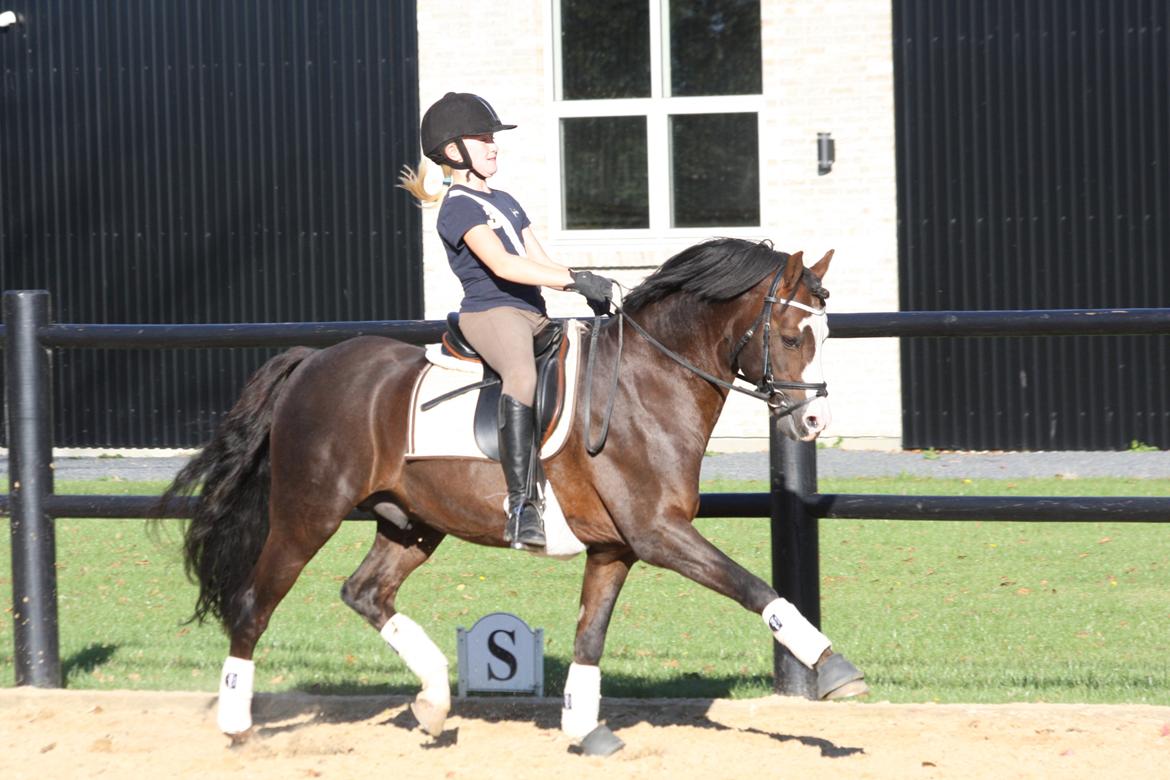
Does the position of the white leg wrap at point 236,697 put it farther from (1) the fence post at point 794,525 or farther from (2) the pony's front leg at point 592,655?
(1) the fence post at point 794,525

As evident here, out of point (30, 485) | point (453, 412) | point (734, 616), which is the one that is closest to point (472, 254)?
point (453, 412)

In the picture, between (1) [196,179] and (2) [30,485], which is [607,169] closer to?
(1) [196,179]

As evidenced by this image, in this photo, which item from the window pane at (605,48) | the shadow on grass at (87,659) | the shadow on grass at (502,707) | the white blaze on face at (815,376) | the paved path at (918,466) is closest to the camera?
the white blaze on face at (815,376)

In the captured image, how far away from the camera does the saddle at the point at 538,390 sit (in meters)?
5.30

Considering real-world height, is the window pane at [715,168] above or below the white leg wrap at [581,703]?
above

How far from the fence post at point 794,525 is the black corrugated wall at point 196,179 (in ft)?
32.9

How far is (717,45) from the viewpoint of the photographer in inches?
593

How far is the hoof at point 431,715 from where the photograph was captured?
5.57 metres

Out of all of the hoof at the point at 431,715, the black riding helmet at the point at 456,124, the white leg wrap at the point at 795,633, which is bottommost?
the hoof at the point at 431,715

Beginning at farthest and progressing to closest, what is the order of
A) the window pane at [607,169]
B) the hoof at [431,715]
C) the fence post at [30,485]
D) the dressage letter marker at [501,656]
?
the window pane at [607,169]
the fence post at [30,485]
the dressage letter marker at [501,656]
the hoof at [431,715]

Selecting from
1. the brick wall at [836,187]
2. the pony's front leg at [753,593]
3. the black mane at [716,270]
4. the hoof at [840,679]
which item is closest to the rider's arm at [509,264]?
the black mane at [716,270]

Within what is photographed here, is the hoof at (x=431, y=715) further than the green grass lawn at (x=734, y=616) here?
No

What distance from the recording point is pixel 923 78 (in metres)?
14.4

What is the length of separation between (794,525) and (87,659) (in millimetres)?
3393
